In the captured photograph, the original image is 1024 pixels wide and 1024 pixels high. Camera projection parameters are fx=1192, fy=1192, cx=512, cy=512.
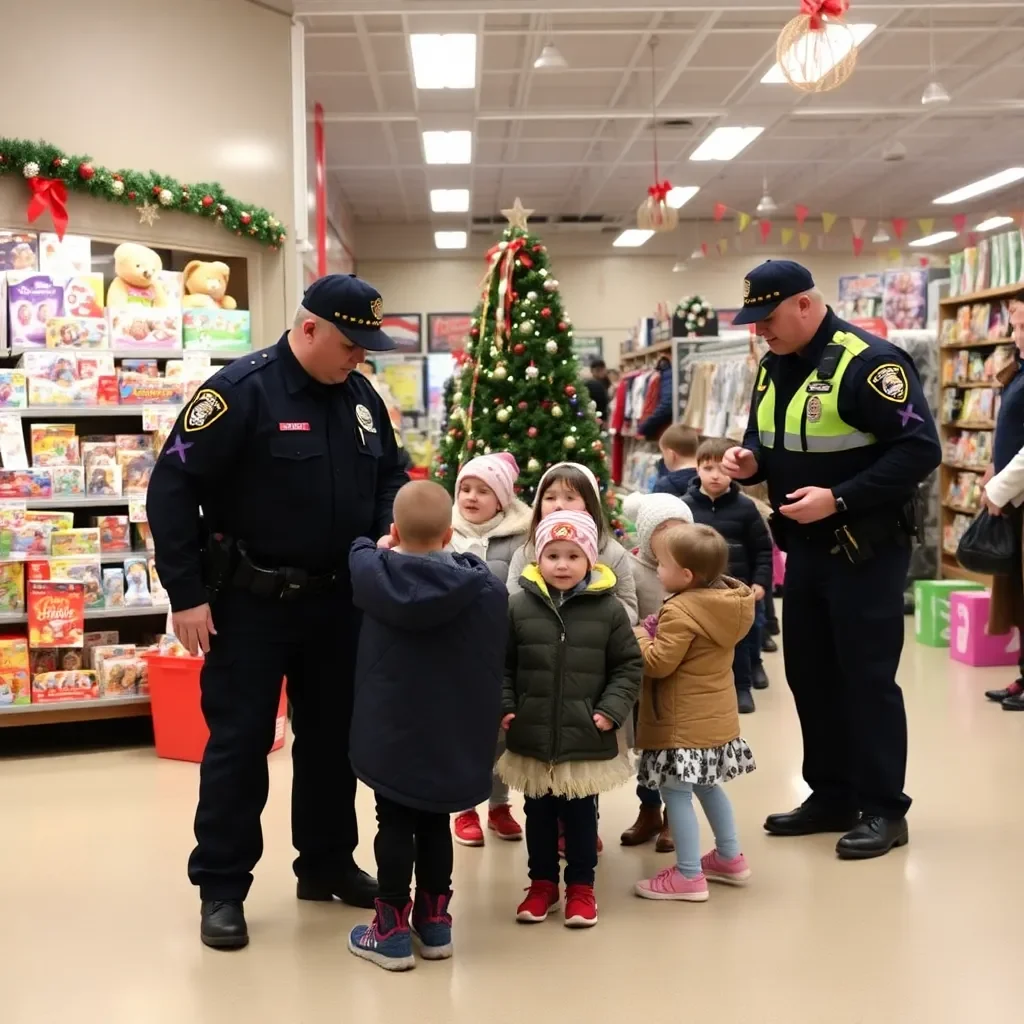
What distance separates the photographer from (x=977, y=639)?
6.70m

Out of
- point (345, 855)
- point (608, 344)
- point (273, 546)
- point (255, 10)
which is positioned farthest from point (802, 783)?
point (608, 344)

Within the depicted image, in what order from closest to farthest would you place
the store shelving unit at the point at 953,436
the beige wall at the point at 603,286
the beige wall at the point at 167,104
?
the beige wall at the point at 167,104, the store shelving unit at the point at 953,436, the beige wall at the point at 603,286

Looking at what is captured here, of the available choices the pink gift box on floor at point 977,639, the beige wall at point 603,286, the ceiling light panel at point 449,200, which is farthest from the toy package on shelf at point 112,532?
the beige wall at point 603,286

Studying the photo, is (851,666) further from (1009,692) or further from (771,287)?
(1009,692)

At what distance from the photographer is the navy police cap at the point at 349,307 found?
3.09 meters

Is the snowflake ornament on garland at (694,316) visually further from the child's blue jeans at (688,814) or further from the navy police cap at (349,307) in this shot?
the navy police cap at (349,307)

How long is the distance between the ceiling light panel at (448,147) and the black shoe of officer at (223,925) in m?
9.65

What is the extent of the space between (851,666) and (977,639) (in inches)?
131

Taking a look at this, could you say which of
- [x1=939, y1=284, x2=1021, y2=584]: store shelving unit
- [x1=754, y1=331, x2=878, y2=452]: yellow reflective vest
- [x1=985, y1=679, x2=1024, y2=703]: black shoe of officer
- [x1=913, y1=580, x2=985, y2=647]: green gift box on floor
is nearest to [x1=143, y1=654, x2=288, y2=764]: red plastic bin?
[x1=754, y1=331, x2=878, y2=452]: yellow reflective vest

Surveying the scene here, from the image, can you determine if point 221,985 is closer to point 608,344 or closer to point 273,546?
point 273,546

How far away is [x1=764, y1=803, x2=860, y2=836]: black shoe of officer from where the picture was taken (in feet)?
13.1

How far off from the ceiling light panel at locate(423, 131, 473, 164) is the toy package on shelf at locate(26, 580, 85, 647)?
7.76m

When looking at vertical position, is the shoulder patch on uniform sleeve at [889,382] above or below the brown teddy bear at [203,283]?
below

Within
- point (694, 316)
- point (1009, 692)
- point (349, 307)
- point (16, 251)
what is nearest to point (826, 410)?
point (349, 307)
